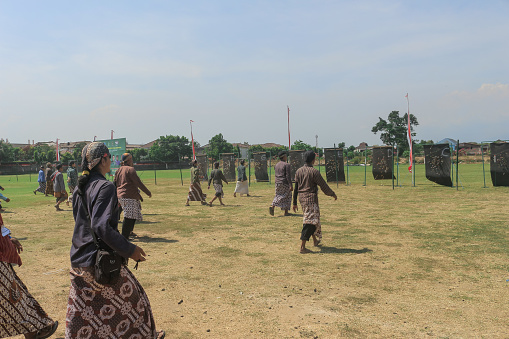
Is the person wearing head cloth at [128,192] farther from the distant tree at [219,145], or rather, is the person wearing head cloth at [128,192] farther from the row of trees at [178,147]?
the distant tree at [219,145]

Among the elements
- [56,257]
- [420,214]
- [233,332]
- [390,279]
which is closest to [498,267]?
[390,279]

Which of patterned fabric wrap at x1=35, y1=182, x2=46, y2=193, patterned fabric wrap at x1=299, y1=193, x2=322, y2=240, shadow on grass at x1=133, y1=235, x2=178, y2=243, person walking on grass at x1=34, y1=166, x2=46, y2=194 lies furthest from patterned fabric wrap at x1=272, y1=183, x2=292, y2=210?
patterned fabric wrap at x1=35, y1=182, x2=46, y2=193

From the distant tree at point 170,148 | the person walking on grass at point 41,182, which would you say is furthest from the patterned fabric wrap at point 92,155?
the distant tree at point 170,148

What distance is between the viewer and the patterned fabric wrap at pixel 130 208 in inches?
350

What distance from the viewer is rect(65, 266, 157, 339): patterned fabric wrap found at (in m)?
3.18

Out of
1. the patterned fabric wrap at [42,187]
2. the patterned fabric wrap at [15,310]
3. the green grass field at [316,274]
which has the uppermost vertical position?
the patterned fabric wrap at [42,187]

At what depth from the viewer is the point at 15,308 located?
12.3 feet

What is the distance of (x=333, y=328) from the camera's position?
14.5ft

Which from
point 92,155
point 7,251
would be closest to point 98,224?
point 92,155

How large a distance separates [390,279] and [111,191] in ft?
15.0

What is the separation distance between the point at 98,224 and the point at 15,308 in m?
1.50

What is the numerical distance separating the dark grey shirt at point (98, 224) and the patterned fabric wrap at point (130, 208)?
5.64 meters

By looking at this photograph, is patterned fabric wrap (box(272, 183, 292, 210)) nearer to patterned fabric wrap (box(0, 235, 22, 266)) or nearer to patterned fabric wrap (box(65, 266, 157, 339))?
patterned fabric wrap (box(0, 235, 22, 266))

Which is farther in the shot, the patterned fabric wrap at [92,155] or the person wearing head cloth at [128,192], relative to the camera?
the person wearing head cloth at [128,192]
